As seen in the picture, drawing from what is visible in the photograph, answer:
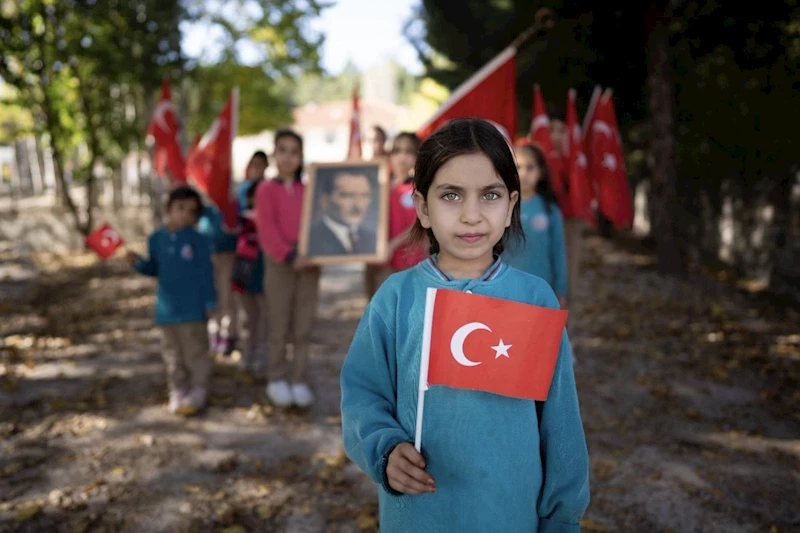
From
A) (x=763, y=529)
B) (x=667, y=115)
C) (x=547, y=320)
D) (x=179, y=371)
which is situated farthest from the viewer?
(x=667, y=115)

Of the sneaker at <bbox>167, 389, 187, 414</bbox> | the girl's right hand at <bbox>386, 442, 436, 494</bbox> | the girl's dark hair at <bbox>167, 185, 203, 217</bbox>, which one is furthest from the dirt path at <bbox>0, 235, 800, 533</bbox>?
the girl's right hand at <bbox>386, 442, 436, 494</bbox>

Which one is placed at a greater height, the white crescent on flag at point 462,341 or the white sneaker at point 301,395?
the white crescent on flag at point 462,341

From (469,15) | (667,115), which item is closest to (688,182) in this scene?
(667,115)

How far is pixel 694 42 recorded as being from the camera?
11250 millimetres

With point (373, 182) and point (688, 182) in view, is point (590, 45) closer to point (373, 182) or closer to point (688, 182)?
point (688, 182)

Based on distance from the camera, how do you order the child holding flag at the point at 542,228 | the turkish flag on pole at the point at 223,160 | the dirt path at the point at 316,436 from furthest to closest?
the turkish flag on pole at the point at 223,160 < the child holding flag at the point at 542,228 < the dirt path at the point at 316,436

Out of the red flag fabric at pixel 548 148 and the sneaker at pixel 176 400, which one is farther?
the red flag fabric at pixel 548 148

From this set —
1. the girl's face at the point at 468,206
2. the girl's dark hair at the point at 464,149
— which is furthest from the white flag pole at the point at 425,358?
the girl's dark hair at the point at 464,149

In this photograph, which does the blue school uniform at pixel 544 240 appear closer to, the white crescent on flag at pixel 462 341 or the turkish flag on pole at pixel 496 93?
the turkish flag on pole at pixel 496 93

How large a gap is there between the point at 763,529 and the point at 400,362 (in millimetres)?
2785

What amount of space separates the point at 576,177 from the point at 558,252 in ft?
7.84

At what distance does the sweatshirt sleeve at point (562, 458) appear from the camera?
6.41 ft

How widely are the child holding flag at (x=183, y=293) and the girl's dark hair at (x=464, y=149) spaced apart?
373 centimetres

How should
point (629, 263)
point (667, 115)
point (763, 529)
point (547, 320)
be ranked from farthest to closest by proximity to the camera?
point (629, 263), point (667, 115), point (763, 529), point (547, 320)
